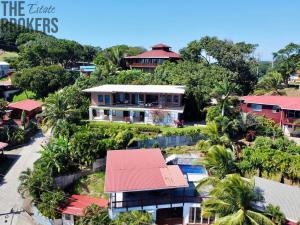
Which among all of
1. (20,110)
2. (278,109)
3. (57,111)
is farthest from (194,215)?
(20,110)

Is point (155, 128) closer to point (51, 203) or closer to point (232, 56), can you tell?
point (51, 203)

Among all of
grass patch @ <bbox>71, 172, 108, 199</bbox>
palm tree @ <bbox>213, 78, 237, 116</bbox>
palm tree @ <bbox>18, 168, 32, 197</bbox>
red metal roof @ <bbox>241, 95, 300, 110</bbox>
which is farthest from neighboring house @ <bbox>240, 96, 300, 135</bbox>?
palm tree @ <bbox>18, 168, 32, 197</bbox>

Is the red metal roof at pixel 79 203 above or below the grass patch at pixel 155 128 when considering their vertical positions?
below

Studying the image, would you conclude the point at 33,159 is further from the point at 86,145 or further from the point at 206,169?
the point at 206,169

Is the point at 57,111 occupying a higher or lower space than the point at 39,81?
lower

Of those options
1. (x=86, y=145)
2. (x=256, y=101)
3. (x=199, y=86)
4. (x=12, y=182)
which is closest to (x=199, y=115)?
(x=199, y=86)

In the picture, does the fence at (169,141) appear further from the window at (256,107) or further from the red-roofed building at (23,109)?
the red-roofed building at (23,109)

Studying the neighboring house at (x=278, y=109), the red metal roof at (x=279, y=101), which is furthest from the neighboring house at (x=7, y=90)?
the red metal roof at (x=279, y=101)
